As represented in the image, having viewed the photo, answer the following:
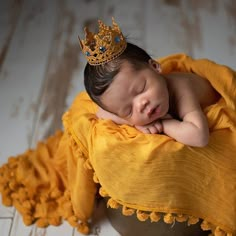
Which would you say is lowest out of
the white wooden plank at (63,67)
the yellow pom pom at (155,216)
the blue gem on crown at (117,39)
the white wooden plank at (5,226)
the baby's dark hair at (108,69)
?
the white wooden plank at (5,226)

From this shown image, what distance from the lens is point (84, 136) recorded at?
101 centimetres

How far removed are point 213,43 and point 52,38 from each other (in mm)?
687

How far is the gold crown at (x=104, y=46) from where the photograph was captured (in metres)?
0.88

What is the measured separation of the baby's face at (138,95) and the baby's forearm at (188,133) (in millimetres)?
42

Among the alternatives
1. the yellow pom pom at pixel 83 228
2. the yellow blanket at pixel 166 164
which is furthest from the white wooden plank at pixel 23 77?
the yellow blanket at pixel 166 164

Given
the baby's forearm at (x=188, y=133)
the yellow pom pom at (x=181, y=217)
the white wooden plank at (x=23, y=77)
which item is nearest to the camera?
the baby's forearm at (x=188, y=133)

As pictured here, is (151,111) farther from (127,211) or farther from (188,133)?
(127,211)

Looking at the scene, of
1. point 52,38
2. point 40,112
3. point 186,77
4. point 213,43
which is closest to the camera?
point 186,77

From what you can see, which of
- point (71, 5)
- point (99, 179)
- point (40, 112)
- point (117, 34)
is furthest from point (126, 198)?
point (71, 5)

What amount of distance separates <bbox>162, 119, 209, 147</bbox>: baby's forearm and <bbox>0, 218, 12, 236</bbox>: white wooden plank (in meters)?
0.62

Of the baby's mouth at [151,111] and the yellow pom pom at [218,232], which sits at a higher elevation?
the baby's mouth at [151,111]

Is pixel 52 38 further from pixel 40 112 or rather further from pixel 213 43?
pixel 213 43

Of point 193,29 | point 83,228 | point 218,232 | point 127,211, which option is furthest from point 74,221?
point 193,29

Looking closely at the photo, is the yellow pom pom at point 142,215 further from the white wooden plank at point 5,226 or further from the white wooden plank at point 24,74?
the white wooden plank at point 24,74
